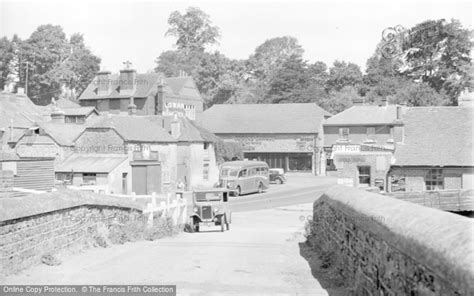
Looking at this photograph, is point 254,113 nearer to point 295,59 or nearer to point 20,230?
point 295,59

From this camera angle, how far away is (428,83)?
6153 cm

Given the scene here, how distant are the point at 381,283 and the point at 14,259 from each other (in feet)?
19.1

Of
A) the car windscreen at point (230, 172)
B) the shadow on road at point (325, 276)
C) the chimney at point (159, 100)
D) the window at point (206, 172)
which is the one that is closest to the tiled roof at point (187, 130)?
the window at point (206, 172)

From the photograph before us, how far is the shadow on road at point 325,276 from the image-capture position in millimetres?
9562

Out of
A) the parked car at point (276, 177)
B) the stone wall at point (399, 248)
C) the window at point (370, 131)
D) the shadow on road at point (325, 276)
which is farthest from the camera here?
the window at point (370, 131)

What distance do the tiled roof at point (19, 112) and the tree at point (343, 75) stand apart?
5056 centimetres

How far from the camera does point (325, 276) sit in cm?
1102

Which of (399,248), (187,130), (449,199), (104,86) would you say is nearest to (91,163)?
(187,130)

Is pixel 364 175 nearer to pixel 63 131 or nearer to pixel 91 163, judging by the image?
pixel 91 163

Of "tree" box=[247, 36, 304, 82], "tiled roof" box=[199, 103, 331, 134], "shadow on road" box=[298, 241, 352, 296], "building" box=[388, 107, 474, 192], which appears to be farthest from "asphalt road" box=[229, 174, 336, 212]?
"tree" box=[247, 36, 304, 82]

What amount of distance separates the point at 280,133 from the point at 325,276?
59827mm

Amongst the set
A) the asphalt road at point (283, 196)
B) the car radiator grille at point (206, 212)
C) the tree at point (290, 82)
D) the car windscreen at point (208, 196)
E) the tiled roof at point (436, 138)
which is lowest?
the asphalt road at point (283, 196)

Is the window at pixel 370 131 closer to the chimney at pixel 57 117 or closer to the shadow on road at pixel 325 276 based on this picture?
the chimney at pixel 57 117

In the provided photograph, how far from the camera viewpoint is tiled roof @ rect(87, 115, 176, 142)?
1738 inches
